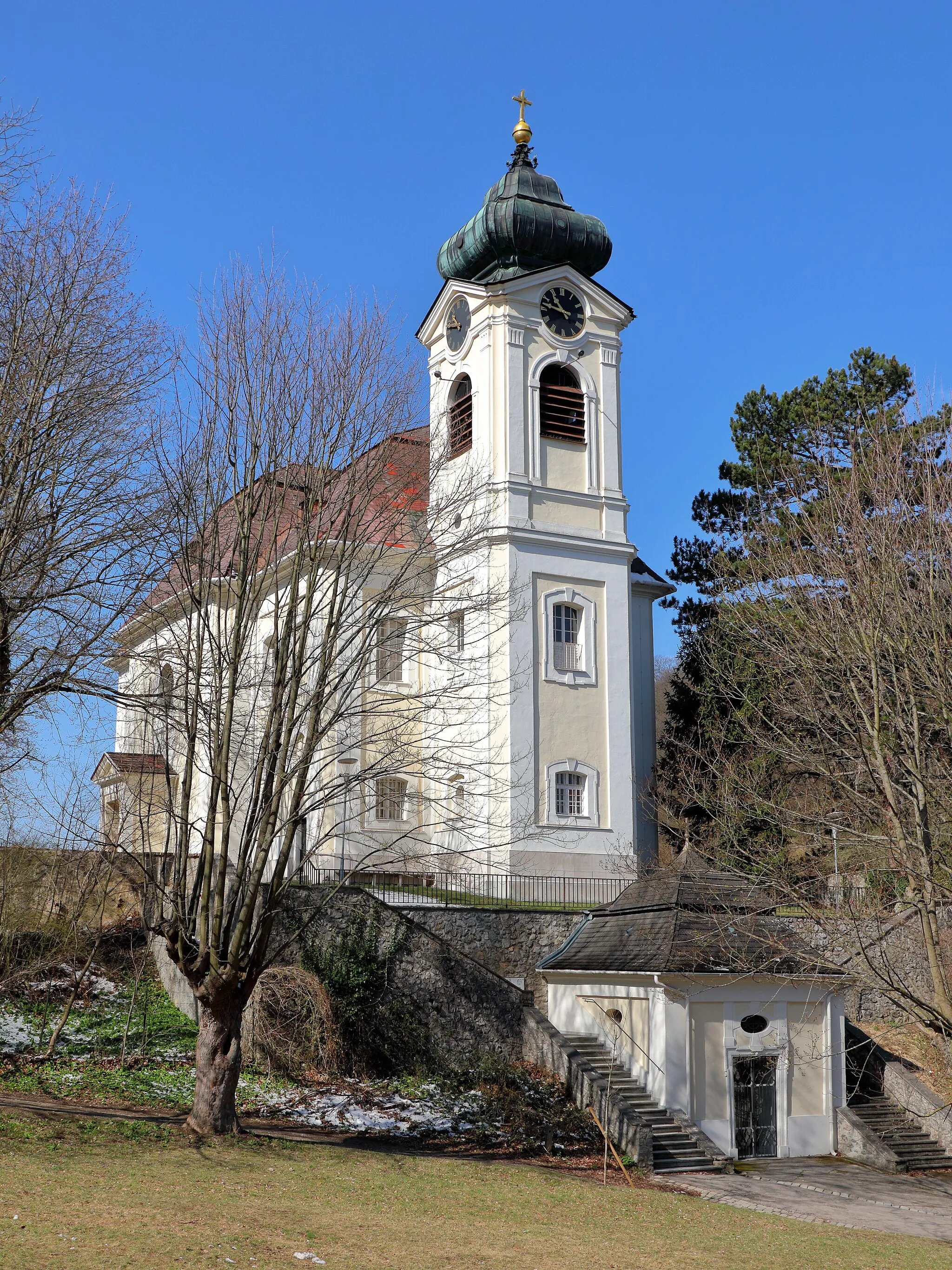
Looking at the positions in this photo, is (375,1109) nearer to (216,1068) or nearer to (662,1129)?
(216,1068)

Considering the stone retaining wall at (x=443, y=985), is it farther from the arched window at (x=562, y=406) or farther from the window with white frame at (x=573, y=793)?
the arched window at (x=562, y=406)

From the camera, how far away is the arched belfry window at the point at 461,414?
34.1 m

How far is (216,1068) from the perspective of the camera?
17344 millimetres

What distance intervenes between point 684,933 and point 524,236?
19437 millimetres

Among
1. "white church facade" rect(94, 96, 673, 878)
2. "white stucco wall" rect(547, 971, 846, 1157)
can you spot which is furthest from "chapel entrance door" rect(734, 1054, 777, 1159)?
"white church facade" rect(94, 96, 673, 878)

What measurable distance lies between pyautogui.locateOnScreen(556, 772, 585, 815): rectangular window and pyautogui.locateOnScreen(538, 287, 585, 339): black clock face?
38.2 ft

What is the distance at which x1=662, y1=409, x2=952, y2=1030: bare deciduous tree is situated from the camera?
1644cm

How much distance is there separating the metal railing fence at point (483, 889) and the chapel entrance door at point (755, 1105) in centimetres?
532

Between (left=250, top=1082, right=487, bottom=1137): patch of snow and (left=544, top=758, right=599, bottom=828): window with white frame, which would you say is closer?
(left=250, top=1082, right=487, bottom=1137): patch of snow

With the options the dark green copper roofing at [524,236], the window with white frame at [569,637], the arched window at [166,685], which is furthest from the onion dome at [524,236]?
Answer: the arched window at [166,685]

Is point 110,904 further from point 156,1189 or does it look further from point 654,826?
point 654,826

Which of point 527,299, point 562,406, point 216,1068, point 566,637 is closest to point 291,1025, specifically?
point 216,1068

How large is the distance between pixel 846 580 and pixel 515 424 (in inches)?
621

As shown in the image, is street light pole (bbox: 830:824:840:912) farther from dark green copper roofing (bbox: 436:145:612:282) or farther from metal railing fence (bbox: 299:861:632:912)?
dark green copper roofing (bbox: 436:145:612:282)
